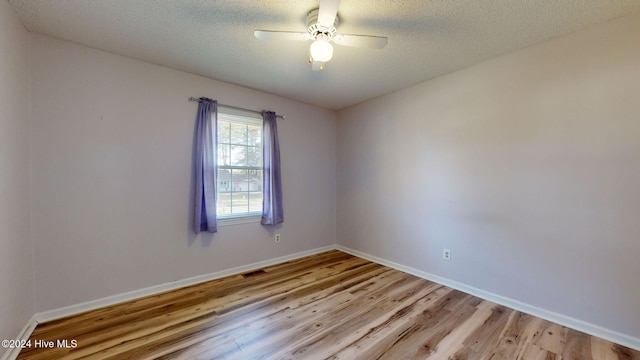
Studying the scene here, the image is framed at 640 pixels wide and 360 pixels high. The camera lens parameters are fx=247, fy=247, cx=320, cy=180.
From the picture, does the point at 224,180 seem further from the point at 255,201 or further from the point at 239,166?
the point at 255,201

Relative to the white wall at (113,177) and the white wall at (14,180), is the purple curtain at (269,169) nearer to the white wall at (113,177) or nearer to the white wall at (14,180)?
the white wall at (113,177)

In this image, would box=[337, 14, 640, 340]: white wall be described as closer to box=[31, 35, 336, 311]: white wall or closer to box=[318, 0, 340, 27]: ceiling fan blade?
box=[318, 0, 340, 27]: ceiling fan blade

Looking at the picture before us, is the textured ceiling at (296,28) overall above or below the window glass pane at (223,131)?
above

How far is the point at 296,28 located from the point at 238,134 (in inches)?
66.4

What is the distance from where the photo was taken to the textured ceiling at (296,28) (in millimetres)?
1791

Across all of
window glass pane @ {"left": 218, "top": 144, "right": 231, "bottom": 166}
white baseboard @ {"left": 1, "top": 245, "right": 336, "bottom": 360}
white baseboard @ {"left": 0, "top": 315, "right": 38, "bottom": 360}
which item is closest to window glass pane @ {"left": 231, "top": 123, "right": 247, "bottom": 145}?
window glass pane @ {"left": 218, "top": 144, "right": 231, "bottom": 166}

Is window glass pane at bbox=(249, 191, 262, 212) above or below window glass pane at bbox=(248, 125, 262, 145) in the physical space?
below

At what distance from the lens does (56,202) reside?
86.2 inches

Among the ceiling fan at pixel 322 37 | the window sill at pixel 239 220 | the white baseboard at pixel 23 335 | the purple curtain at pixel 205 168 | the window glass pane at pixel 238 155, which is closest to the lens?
the white baseboard at pixel 23 335

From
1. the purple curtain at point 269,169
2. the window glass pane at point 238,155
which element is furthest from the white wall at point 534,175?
the window glass pane at point 238,155

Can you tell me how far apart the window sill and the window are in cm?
3

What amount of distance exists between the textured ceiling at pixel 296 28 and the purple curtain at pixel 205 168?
1.57ft

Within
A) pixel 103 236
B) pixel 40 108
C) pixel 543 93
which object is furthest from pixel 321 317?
pixel 40 108

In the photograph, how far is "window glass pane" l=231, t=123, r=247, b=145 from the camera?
3.29m
